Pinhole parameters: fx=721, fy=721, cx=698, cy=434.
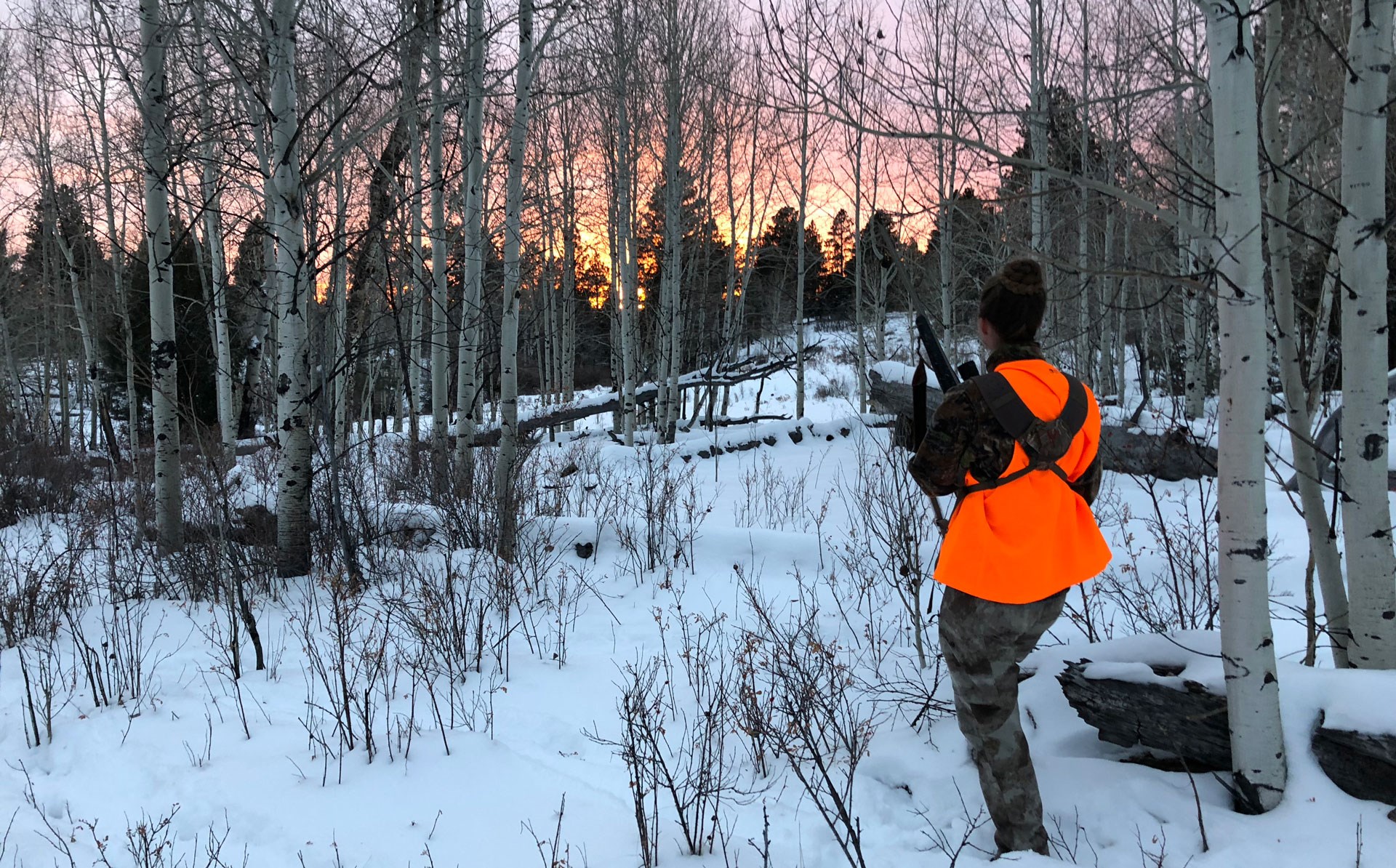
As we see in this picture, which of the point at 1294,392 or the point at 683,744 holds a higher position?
the point at 1294,392

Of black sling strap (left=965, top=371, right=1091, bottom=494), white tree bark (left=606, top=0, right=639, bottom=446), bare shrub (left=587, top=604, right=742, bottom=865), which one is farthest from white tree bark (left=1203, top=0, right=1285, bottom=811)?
white tree bark (left=606, top=0, right=639, bottom=446)

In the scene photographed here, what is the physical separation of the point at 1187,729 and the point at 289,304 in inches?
217

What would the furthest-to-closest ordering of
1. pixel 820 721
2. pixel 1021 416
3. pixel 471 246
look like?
pixel 471 246 → pixel 820 721 → pixel 1021 416

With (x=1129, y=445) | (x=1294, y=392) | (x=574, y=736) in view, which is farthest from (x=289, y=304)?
(x=1129, y=445)

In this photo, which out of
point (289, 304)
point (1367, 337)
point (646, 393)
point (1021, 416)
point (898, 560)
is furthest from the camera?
point (646, 393)

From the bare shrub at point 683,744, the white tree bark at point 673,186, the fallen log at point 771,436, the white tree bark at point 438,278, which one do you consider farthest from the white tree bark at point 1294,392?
the white tree bark at point 673,186

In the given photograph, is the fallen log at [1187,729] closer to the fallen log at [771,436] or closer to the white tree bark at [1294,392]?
the white tree bark at [1294,392]

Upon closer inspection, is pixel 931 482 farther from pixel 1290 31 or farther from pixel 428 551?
pixel 428 551

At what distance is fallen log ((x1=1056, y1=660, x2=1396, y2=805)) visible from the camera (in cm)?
201

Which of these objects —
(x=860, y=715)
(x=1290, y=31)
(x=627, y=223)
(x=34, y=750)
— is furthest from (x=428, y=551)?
(x=627, y=223)

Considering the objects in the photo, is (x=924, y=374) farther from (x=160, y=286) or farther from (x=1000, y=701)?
(x=160, y=286)

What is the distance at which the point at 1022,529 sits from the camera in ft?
6.59

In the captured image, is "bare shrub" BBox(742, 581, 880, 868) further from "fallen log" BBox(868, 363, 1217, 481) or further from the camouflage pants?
"fallen log" BBox(868, 363, 1217, 481)

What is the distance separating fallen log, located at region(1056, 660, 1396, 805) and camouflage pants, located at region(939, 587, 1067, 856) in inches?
19.7
